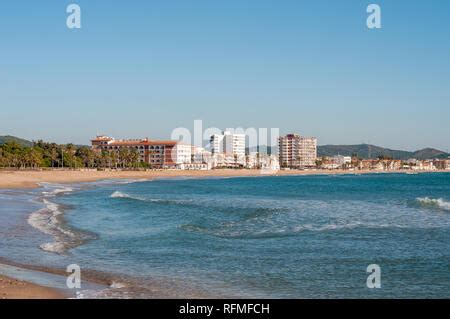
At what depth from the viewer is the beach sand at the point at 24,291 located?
1073cm

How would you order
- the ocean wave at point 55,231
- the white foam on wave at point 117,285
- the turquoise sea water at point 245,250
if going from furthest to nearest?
the ocean wave at point 55,231 < the turquoise sea water at point 245,250 < the white foam on wave at point 117,285

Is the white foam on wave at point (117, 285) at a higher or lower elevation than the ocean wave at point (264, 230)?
higher

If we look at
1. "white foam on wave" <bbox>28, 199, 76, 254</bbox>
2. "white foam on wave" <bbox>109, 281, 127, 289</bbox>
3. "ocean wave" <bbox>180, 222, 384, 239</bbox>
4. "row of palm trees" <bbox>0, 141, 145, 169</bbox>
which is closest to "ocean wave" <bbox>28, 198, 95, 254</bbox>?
"white foam on wave" <bbox>28, 199, 76, 254</bbox>

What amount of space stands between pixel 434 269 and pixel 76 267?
938cm

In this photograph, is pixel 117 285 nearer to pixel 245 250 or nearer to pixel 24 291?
pixel 24 291

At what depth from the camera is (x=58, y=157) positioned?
134m

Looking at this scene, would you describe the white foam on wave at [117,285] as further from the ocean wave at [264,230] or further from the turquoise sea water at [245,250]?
the ocean wave at [264,230]

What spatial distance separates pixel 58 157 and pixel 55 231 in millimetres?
116845

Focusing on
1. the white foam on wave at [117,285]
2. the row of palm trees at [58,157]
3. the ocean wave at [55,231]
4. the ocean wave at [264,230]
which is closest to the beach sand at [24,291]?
the white foam on wave at [117,285]

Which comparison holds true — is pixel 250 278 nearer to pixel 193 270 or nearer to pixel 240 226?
pixel 193 270

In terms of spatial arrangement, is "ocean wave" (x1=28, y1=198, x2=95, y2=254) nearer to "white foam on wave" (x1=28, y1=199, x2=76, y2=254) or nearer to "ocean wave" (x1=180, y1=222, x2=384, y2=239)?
"white foam on wave" (x1=28, y1=199, x2=76, y2=254)

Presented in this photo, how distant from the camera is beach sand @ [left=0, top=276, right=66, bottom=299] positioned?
35.2ft

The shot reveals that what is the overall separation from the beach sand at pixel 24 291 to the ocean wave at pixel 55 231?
5190 mm
